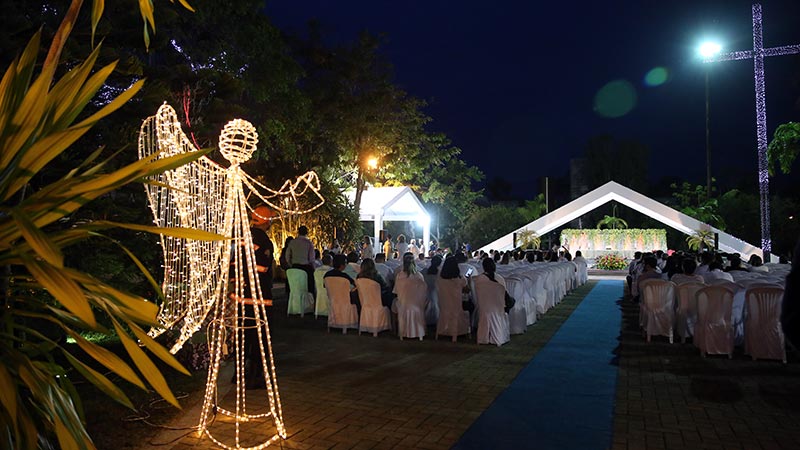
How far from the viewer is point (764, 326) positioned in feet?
22.9

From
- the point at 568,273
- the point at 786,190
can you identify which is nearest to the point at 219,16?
the point at 568,273

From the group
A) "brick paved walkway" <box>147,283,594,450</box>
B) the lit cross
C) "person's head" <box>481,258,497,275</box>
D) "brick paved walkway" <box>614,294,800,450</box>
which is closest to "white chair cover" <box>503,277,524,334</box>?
"brick paved walkway" <box>147,283,594,450</box>

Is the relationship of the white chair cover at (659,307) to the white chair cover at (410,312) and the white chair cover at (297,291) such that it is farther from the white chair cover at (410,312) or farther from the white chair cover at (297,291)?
the white chair cover at (297,291)

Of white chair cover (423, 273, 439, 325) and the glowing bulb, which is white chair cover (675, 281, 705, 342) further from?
the glowing bulb

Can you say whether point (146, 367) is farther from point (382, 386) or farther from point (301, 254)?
point (301, 254)

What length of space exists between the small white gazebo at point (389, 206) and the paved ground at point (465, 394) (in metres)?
12.8

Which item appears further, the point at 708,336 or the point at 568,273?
the point at 568,273

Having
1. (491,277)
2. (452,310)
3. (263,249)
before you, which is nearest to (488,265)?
(491,277)

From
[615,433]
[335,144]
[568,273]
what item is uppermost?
[335,144]

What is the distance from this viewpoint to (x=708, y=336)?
287 inches

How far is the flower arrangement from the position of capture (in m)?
25.2

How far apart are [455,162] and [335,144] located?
12022mm

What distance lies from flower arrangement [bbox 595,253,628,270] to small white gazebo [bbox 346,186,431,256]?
8699 millimetres

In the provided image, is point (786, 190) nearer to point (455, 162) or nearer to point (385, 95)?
point (455, 162)
